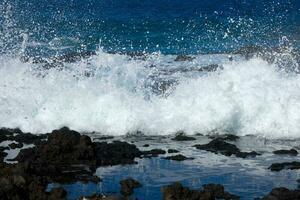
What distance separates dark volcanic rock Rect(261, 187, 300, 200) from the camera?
1192 centimetres

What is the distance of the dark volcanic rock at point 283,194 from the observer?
11.9 m

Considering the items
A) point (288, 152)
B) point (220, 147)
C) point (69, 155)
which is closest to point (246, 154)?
point (220, 147)

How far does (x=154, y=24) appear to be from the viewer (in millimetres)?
48938

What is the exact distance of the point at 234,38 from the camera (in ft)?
143

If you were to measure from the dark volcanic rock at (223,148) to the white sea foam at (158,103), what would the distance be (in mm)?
2472

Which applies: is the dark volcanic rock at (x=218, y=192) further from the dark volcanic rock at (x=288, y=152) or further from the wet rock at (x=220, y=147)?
the dark volcanic rock at (x=288, y=152)

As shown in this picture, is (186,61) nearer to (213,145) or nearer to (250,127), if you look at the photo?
(250,127)

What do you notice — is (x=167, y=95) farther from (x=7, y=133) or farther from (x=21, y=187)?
(x=21, y=187)

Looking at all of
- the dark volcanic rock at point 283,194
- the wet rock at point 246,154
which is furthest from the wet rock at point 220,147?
the dark volcanic rock at point 283,194

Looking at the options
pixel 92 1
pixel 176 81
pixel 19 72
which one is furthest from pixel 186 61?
pixel 92 1

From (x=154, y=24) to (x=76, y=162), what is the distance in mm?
34286

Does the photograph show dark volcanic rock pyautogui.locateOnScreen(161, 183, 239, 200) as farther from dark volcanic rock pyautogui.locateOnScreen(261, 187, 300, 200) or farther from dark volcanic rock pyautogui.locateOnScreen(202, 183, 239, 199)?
dark volcanic rock pyautogui.locateOnScreen(261, 187, 300, 200)

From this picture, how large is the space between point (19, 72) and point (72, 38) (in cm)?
2088

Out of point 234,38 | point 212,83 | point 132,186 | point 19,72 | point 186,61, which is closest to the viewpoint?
point 132,186
